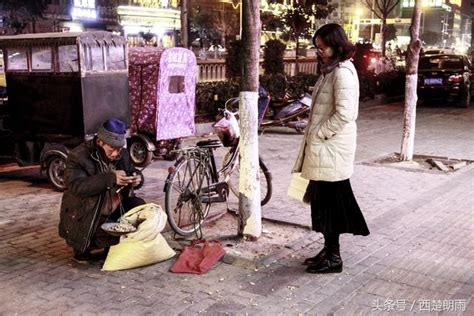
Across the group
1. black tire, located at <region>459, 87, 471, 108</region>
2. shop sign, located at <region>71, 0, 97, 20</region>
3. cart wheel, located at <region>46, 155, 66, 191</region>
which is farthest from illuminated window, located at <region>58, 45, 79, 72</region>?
shop sign, located at <region>71, 0, 97, 20</region>

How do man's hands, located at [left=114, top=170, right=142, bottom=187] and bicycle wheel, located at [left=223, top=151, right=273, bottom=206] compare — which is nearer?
man's hands, located at [left=114, top=170, right=142, bottom=187]

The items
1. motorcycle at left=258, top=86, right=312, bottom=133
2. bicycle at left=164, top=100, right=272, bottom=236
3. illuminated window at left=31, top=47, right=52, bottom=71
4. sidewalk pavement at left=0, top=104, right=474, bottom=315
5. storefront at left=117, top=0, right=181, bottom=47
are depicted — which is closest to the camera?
sidewalk pavement at left=0, top=104, right=474, bottom=315

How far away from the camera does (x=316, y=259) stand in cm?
491

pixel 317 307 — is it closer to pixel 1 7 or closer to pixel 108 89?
pixel 108 89

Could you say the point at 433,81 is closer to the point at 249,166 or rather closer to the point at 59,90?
the point at 59,90

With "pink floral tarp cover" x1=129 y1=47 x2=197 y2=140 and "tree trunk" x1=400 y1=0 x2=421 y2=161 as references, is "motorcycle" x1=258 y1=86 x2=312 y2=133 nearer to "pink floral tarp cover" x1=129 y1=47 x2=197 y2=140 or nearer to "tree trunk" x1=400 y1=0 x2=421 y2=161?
"pink floral tarp cover" x1=129 y1=47 x2=197 y2=140

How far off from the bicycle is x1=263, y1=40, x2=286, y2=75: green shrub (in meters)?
11.8

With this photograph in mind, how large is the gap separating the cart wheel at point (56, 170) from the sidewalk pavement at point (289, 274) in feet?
0.48

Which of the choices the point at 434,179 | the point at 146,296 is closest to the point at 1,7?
the point at 434,179

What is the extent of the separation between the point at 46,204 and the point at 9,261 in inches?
80.2

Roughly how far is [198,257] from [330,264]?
47.1 inches

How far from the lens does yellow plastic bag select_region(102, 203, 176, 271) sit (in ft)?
15.7

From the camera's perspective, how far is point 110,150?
479 cm

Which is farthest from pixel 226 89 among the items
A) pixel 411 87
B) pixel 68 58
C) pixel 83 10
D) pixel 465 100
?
pixel 83 10
